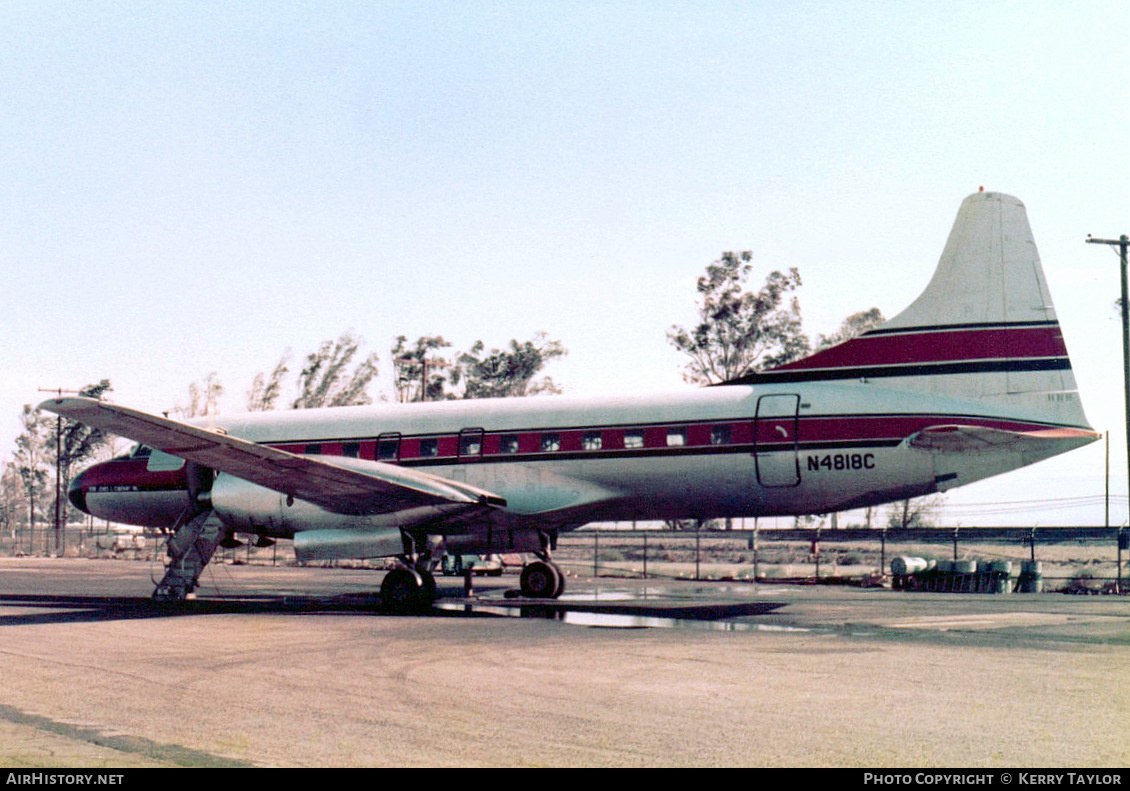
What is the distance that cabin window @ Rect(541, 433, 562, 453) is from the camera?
73.5ft

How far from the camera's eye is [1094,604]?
A: 2216 cm

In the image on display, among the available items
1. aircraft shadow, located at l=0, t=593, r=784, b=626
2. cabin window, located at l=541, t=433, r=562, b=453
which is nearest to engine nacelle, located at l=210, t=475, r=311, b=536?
aircraft shadow, located at l=0, t=593, r=784, b=626

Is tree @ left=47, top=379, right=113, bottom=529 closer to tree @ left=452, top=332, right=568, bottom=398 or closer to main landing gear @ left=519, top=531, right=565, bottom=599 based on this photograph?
tree @ left=452, top=332, right=568, bottom=398

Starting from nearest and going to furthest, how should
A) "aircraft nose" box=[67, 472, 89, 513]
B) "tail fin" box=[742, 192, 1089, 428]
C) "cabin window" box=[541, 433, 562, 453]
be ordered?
"tail fin" box=[742, 192, 1089, 428] → "cabin window" box=[541, 433, 562, 453] → "aircraft nose" box=[67, 472, 89, 513]

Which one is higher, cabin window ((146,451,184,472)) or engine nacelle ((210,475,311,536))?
cabin window ((146,451,184,472))

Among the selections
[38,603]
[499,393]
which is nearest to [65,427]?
[499,393]

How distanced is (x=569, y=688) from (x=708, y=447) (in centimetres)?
1128

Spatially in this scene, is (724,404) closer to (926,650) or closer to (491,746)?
(926,650)

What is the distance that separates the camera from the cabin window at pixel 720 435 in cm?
2081

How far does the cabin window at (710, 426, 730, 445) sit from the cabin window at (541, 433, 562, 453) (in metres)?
3.34

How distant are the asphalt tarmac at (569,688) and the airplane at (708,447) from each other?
2.40 m

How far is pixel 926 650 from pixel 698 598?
11.1 m

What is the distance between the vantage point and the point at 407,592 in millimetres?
20828

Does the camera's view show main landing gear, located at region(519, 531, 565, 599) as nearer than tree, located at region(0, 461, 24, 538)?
Yes
